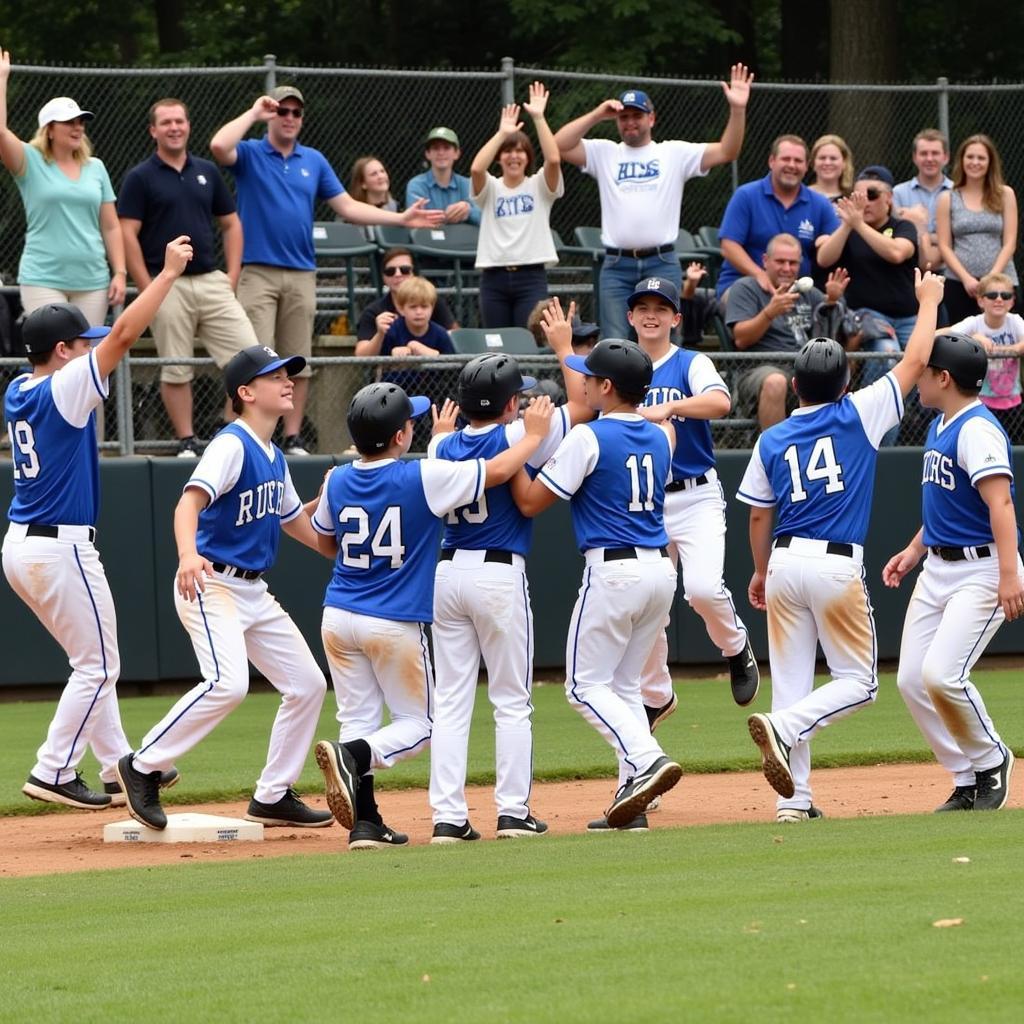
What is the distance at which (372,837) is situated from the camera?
27.3ft

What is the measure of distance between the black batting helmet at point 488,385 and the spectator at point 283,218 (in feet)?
19.4

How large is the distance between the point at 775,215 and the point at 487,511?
24.2 ft

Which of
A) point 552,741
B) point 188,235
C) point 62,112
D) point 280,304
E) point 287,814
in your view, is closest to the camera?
point 287,814

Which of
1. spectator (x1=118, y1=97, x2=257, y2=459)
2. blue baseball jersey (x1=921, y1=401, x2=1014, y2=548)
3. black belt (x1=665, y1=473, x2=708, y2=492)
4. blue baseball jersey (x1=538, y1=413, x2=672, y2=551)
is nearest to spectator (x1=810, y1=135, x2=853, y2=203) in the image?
spectator (x1=118, y1=97, x2=257, y2=459)

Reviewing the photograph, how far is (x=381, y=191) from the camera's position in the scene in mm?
15266

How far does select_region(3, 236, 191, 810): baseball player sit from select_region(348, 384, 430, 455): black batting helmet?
1676 mm

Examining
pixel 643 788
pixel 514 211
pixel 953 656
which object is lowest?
pixel 643 788

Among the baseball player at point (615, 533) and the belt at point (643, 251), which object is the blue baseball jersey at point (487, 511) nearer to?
the baseball player at point (615, 533)

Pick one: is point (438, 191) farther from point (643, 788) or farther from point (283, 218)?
point (643, 788)

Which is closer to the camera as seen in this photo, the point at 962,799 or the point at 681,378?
the point at 962,799

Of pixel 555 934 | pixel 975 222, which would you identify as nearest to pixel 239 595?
pixel 555 934

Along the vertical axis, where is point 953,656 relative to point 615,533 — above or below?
below

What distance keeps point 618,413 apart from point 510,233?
6.75 meters

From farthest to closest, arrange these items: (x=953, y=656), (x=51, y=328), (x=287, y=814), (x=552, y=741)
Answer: (x=552, y=741), (x=51, y=328), (x=287, y=814), (x=953, y=656)
